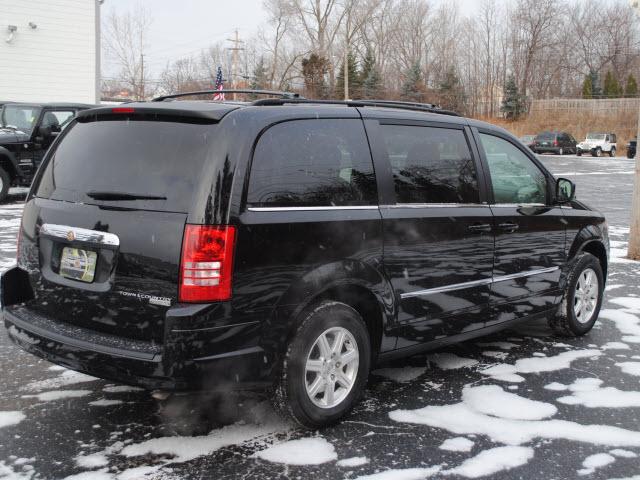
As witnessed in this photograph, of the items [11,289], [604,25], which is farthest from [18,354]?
[604,25]

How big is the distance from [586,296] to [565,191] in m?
0.98

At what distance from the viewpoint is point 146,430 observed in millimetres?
3768

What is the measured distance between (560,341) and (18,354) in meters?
4.17

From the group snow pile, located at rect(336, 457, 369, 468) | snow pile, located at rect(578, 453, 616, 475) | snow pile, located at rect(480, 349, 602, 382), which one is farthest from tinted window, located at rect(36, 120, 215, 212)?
snow pile, located at rect(480, 349, 602, 382)

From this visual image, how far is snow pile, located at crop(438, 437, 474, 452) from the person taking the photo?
3.61 m

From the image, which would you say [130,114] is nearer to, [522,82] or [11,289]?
[11,289]

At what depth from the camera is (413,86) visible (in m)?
63.7

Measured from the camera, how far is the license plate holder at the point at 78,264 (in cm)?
353

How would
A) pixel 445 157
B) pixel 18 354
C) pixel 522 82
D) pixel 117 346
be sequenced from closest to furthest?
1. pixel 117 346
2. pixel 445 157
3. pixel 18 354
4. pixel 522 82

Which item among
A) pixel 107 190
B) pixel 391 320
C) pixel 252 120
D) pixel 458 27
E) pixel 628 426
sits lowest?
pixel 628 426

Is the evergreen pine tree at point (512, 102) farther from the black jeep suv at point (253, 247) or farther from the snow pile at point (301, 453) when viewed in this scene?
the snow pile at point (301, 453)

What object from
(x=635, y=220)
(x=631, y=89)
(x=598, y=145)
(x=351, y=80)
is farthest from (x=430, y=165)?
(x=631, y=89)

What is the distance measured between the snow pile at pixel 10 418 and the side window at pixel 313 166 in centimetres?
181

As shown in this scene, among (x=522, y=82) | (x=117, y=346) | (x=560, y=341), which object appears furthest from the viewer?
(x=522, y=82)
